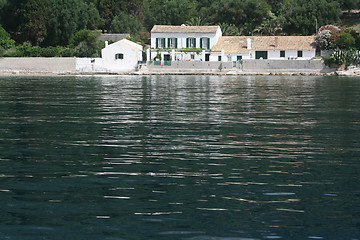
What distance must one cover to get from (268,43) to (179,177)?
2923 inches

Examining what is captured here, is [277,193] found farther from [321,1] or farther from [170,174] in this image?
[321,1]

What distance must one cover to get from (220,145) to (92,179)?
5426 mm

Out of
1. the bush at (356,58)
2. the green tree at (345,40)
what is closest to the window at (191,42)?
the green tree at (345,40)

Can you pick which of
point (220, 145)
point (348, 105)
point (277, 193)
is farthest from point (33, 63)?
point (277, 193)

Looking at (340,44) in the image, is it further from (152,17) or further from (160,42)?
(152,17)

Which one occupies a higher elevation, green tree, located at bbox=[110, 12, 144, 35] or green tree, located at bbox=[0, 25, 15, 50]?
green tree, located at bbox=[110, 12, 144, 35]

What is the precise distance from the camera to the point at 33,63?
84.9m

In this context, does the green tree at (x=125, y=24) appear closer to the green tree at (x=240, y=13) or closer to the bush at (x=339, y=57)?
the green tree at (x=240, y=13)

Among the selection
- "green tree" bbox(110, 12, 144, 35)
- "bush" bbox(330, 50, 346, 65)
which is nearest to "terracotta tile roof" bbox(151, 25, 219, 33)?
"green tree" bbox(110, 12, 144, 35)

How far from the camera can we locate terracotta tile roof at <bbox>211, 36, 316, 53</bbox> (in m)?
82.6

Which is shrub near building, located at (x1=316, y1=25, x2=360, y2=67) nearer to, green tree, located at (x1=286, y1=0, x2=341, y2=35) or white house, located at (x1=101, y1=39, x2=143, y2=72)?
green tree, located at (x1=286, y1=0, x2=341, y2=35)

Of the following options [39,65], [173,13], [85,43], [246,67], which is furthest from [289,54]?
[39,65]

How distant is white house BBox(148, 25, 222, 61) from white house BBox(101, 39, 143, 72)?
139 inches

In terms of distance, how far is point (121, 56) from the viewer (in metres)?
83.8
